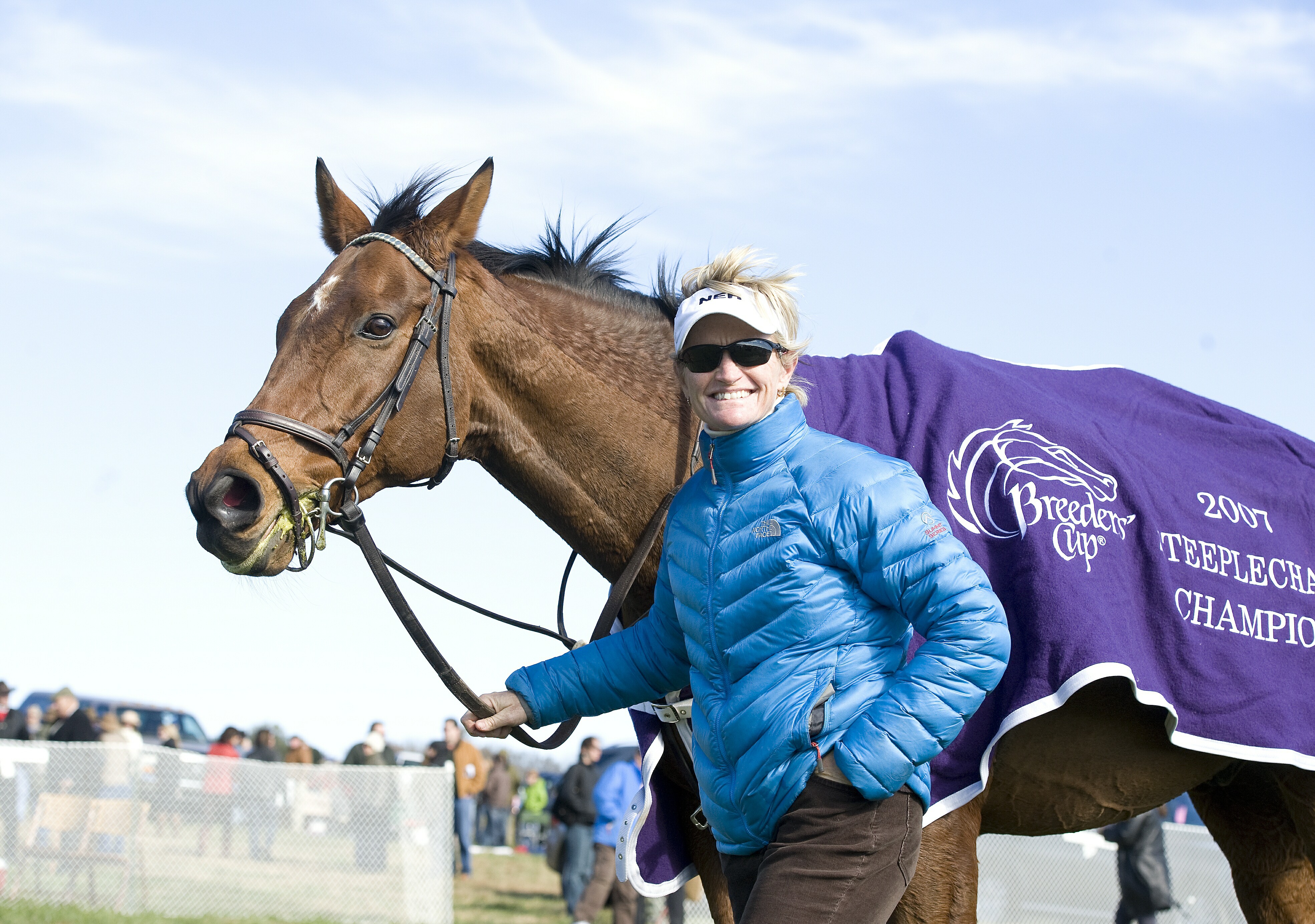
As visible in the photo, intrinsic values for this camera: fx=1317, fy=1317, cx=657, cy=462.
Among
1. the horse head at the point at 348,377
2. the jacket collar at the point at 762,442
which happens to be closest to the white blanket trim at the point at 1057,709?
the jacket collar at the point at 762,442

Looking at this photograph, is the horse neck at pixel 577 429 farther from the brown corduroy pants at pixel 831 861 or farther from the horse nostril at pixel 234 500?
the brown corduroy pants at pixel 831 861

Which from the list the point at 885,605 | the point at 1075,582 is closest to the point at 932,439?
the point at 1075,582

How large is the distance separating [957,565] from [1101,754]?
1.76 m

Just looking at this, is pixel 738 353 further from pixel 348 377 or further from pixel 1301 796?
pixel 1301 796

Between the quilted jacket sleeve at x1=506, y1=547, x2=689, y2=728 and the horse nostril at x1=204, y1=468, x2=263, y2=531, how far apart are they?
904 millimetres

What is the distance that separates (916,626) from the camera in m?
2.58

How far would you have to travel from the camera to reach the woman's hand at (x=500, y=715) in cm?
312

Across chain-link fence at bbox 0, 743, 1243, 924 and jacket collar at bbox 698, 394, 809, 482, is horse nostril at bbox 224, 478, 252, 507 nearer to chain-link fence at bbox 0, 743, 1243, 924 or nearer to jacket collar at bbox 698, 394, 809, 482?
jacket collar at bbox 698, 394, 809, 482

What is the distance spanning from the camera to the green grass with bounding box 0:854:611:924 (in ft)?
31.3

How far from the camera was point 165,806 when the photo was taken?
417 inches

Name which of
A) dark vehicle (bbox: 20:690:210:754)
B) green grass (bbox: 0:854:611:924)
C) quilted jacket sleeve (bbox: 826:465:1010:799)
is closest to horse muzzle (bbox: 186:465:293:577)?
quilted jacket sleeve (bbox: 826:465:1010:799)

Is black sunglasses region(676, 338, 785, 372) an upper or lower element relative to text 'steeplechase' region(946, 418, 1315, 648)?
upper

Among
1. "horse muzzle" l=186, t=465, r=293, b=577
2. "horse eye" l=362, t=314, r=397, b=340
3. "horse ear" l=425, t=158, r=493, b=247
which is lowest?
"horse muzzle" l=186, t=465, r=293, b=577

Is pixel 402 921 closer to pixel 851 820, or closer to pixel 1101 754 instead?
pixel 1101 754
